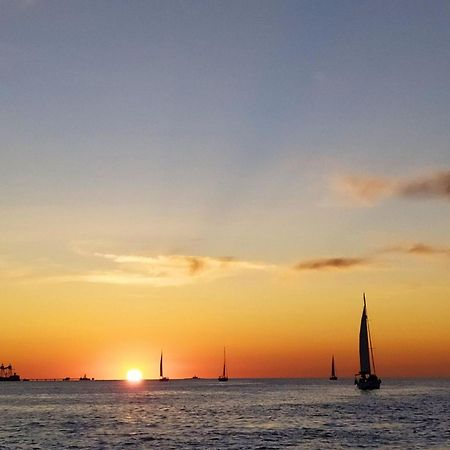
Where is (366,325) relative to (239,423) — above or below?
above

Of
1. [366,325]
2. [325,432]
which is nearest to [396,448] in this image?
[325,432]

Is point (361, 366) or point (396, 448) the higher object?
point (361, 366)

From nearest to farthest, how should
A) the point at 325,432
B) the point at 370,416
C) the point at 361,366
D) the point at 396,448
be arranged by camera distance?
the point at 396,448
the point at 325,432
the point at 370,416
the point at 361,366

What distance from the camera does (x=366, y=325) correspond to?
622 ft

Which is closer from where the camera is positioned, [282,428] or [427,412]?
[282,428]

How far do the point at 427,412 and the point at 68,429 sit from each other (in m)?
64.8

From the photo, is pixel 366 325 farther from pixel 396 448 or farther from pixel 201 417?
pixel 396 448

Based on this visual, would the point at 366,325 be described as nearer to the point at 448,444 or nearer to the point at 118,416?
the point at 118,416

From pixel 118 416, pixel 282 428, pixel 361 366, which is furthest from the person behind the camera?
pixel 361 366

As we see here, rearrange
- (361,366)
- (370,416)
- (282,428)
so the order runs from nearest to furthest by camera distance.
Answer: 1. (282,428)
2. (370,416)
3. (361,366)

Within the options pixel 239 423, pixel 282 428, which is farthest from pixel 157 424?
pixel 282 428

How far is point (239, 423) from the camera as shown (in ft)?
326

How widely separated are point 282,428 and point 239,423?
10.6 metres

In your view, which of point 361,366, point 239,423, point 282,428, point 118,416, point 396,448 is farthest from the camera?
point 361,366
